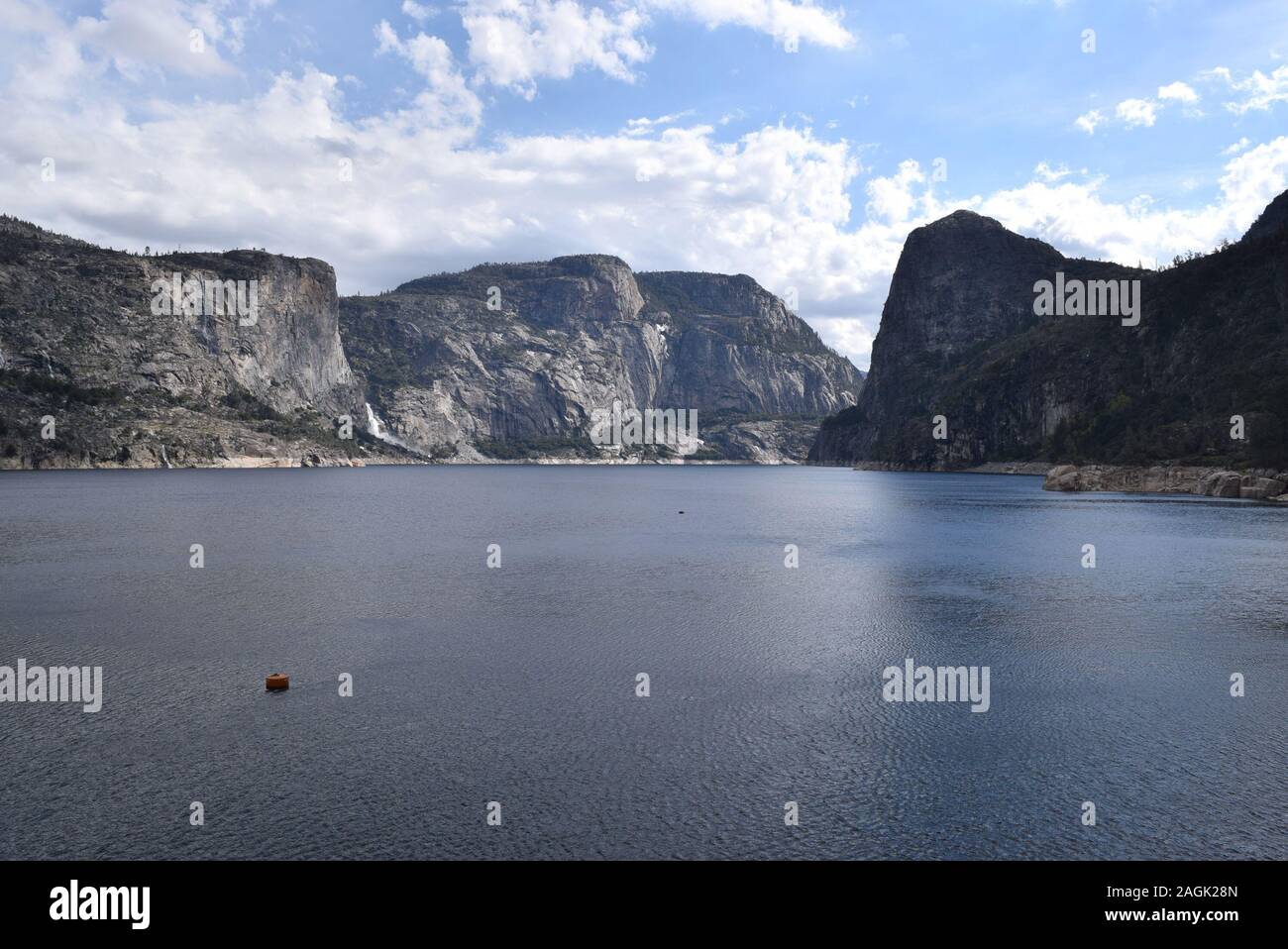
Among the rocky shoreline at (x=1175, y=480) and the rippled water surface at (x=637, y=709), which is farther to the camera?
the rocky shoreline at (x=1175, y=480)

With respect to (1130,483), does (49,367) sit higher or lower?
higher

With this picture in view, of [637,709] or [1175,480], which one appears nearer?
[637,709]

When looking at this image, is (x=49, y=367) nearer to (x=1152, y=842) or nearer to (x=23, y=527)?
(x=23, y=527)

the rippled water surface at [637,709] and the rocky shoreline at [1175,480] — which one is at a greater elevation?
the rocky shoreline at [1175,480]

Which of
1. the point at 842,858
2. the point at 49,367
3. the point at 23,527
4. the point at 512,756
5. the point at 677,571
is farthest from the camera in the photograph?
the point at 49,367

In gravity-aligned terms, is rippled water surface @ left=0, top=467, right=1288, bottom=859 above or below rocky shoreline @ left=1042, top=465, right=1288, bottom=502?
below

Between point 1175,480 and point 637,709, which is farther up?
point 1175,480

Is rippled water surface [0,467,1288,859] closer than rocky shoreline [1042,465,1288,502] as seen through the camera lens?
Yes
